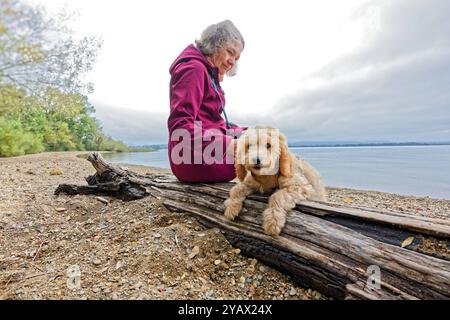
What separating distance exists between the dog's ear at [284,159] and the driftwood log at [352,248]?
358 mm

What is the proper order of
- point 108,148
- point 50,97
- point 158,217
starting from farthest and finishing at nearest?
point 108,148
point 50,97
point 158,217

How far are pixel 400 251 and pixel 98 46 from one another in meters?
16.2

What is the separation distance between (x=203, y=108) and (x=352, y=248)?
254 cm

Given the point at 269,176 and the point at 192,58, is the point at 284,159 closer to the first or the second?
the point at 269,176

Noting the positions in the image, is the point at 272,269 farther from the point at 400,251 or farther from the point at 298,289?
the point at 400,251

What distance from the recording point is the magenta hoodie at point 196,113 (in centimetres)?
360

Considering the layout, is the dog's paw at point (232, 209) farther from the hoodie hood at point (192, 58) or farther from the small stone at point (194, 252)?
the hoodie hood at point (192, 58)

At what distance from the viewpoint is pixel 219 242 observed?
323cm

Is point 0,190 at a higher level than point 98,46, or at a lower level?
lower

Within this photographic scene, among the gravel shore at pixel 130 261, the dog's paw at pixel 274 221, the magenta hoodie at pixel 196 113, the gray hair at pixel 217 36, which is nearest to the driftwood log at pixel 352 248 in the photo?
the dog's paw at pixel 274 221

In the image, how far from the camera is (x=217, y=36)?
384 centimetres

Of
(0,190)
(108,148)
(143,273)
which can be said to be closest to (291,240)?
(143,273)

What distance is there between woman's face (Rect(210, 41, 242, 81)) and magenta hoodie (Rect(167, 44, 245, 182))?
9cm

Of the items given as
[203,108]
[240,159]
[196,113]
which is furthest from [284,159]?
[203,108]
